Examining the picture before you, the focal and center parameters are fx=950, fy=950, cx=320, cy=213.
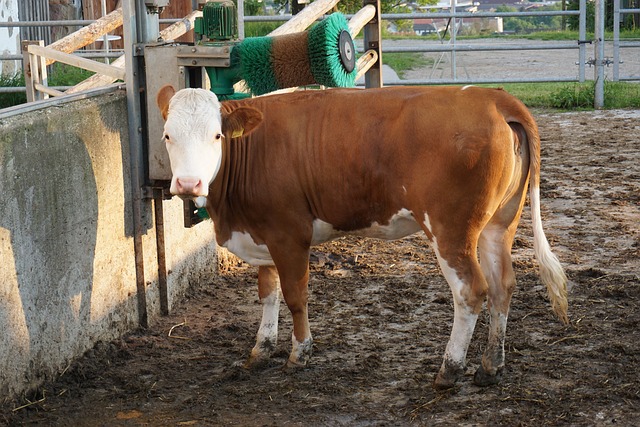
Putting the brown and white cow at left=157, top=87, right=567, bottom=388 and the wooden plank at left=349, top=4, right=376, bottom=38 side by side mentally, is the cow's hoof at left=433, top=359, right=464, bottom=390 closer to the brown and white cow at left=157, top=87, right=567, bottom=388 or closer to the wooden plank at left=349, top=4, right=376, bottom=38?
the brown and white cow at left=157, top=87, right=567, bottom=388

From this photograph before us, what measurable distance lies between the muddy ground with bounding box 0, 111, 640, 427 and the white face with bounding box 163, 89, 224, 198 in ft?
3.45

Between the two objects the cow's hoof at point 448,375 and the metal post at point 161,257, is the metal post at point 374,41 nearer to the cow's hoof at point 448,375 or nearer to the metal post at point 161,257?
the metal post at point 161,257

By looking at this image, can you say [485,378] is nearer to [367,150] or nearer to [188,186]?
[367,150]

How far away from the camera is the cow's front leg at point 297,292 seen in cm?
486

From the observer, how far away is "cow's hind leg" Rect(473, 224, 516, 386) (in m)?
4.59

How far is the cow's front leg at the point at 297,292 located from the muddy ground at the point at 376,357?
89 mm

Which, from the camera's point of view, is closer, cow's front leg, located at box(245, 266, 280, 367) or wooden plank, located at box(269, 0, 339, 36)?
cow's front leg, located at box(245, 266, 280, 367)

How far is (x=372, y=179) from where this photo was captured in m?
4.61

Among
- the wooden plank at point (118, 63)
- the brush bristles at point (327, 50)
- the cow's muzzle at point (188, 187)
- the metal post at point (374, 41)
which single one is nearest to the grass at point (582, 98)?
the metal post at point (374, 41)

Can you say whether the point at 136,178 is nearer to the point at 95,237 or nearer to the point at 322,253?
the point at 95,237

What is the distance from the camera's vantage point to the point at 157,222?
5.64 metres

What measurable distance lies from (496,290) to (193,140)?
1.65 meters

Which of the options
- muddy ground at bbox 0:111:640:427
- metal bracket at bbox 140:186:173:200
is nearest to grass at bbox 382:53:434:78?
muddy ground at bbox 0:111:640:427

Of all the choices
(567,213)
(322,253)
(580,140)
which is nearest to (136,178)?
(322,253)
